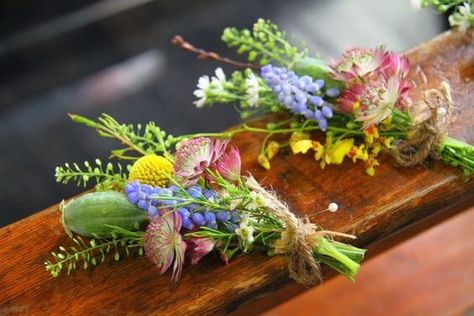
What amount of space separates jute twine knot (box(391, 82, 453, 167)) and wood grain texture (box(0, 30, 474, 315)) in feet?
0.07

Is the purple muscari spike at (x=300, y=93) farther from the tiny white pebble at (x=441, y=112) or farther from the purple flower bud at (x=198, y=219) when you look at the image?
the purple flower bud at (x=198, y=219)

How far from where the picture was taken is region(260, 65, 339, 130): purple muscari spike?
1.13 meters

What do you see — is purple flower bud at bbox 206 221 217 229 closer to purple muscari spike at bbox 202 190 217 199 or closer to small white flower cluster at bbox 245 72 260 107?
purple muscari spike at bbox 202 190 217 199

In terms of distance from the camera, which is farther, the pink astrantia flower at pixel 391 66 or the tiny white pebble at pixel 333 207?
the pink astrantia flower at pixel 391 66

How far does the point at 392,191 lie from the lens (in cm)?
107

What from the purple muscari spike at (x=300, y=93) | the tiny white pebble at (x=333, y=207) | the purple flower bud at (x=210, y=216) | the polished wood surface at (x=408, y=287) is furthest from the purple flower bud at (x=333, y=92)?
the polished wood surface at (x=408, y=287)

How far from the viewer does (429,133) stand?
1.07 m

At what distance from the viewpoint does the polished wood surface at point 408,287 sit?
5.51 feet

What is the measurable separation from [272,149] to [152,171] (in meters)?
0.23

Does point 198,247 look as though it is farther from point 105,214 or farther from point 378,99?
point 378,99

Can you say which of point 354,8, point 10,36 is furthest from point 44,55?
point 354,8

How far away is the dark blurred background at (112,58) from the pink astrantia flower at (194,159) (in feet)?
3.21

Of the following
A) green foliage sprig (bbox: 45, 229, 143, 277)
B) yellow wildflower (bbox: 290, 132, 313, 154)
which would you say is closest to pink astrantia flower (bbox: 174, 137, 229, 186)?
green foliage sprig (bbox: 45, 229, 143, 277)

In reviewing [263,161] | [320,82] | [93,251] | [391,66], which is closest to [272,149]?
[263,161]
